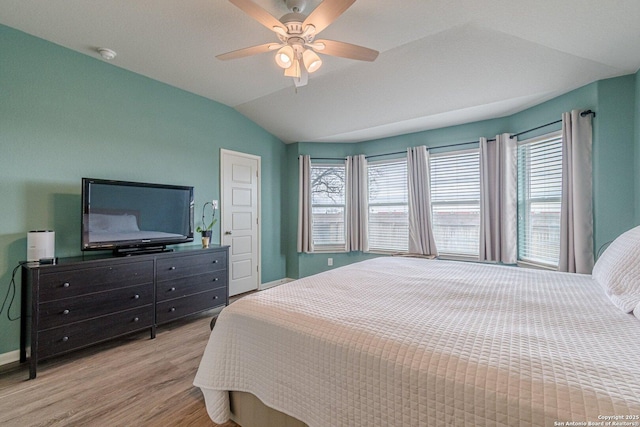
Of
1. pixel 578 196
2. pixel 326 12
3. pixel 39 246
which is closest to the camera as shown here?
pixel 326 12

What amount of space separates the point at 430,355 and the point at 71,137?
3.35 m

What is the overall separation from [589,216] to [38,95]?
16.6 ft

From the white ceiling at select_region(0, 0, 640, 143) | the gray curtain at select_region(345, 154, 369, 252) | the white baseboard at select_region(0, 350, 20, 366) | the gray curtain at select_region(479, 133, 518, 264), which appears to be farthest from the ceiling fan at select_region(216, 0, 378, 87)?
the white baseboard at select_region(0, 350, 20, 366)

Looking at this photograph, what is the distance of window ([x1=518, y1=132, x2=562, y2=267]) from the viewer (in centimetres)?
301

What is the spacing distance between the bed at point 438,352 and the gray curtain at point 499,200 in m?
1.62

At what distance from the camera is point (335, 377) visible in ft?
3.48

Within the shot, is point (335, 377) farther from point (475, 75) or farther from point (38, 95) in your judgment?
point (38, 95)

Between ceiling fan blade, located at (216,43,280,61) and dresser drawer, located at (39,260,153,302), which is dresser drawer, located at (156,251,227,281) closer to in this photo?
dresser drawer, located at (39,260,153,302)

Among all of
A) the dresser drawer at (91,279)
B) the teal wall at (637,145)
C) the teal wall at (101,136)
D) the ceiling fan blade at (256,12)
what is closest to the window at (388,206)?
the teal wall at (101,136)

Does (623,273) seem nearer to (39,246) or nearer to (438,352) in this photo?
(438,352)

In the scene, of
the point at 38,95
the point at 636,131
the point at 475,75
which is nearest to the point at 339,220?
the point at 475,75

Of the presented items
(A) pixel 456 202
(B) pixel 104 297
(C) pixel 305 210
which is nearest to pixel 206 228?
(B) pixel 104 297

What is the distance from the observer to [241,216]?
4113 mm

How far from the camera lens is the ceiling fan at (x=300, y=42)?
1632 mm
